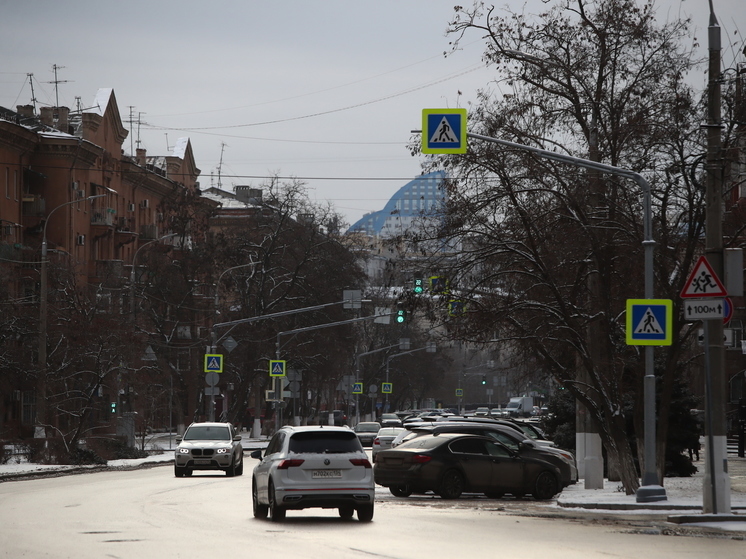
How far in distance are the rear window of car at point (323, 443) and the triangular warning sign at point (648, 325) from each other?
5941 millimetres

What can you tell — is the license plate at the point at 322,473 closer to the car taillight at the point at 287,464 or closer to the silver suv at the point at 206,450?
the car taillight at the point at 287,464

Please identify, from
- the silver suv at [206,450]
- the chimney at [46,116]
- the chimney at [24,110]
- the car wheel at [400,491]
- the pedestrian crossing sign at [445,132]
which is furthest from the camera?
the chimney at [24,110]

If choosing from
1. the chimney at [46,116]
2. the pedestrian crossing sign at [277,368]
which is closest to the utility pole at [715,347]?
the pedestrian crossing sign at [277,368]

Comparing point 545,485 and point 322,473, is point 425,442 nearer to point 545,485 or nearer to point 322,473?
point 545,485

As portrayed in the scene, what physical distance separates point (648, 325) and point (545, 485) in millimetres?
6349

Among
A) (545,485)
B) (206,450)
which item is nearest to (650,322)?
(545,485)

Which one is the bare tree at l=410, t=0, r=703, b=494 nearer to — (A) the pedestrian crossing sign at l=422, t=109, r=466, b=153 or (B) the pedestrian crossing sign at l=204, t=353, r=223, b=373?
(A) the pedestrian crossing sign at l=422, t=109, r=466, b=153

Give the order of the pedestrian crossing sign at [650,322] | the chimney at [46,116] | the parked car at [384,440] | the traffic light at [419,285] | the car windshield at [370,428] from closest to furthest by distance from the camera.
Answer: the pedestrian crossing sign at [650,322] → the traffic light at [419,285] → the parked car at [384,440] → the car windshield at [370,428] → the chimney at [46,116]

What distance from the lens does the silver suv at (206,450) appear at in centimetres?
3709

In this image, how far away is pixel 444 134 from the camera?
70.4 feet

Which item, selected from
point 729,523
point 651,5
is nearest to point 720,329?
point 729,523

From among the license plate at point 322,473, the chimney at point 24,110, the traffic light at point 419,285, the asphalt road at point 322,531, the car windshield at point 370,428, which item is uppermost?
the chimney at point 24,110

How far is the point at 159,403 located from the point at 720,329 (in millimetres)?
51565

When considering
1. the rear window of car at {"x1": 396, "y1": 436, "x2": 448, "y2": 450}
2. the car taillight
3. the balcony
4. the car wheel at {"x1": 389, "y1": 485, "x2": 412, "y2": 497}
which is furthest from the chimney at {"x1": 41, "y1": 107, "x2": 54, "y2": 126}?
the car taillight
